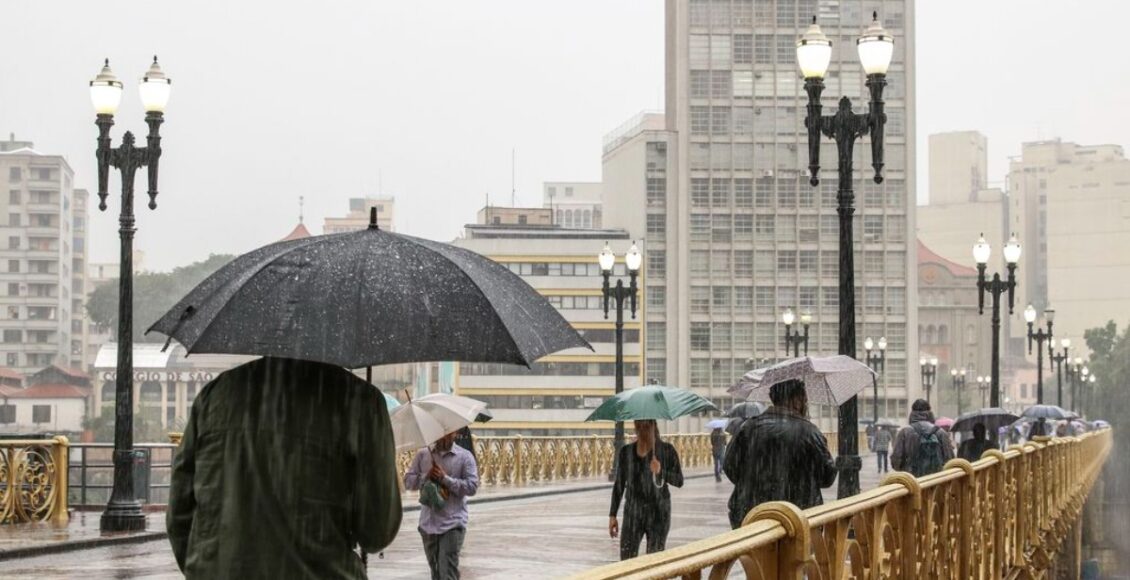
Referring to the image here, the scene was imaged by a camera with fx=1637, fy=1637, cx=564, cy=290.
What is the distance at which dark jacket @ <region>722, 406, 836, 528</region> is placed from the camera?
32.9 feet

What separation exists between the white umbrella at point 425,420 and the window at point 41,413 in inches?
5493

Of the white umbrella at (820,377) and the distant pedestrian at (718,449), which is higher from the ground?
the white umbrella at (820,377)

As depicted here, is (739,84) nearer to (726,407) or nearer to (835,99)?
(835,99)

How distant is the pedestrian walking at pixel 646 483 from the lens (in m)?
11.9

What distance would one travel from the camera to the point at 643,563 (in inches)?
164

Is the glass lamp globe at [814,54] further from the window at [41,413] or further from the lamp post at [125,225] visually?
the window at [41,413]

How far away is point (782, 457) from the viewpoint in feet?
33.0

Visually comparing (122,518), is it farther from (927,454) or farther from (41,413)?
(41,413)

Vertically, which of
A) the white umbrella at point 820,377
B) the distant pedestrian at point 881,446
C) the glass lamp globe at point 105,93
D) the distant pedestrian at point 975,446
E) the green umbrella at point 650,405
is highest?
the glass lamp globe at point 105,93

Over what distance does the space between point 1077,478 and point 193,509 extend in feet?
101

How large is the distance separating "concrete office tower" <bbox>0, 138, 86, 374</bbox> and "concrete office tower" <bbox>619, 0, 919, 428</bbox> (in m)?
76.0

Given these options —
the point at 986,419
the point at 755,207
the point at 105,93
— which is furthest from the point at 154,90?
the point at 755,207

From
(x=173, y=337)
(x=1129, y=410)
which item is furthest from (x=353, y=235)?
(x=1129, y=410)

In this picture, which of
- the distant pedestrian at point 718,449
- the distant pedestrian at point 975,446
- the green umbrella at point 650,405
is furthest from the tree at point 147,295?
the green umbrella at point 650,405
